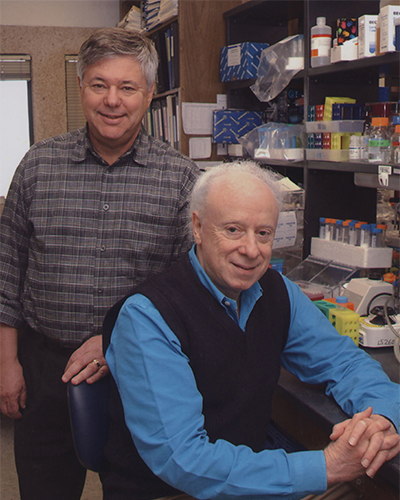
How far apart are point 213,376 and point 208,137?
2.23 m

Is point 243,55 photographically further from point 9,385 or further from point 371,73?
point 9,385

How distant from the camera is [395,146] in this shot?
190cm

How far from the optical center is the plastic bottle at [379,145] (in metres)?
1.94

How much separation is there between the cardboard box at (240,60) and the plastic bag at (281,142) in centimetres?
35

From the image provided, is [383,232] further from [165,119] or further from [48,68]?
[48,68]

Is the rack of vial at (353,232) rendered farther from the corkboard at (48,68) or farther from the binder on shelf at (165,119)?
the corkboard at (48,68)

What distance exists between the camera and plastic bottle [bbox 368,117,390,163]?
1936 mm

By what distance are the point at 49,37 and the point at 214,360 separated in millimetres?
3996

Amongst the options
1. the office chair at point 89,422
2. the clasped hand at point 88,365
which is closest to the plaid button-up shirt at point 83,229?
the clasped hand at point 88,365

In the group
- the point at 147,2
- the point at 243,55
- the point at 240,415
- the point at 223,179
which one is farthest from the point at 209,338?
the point at 147,2

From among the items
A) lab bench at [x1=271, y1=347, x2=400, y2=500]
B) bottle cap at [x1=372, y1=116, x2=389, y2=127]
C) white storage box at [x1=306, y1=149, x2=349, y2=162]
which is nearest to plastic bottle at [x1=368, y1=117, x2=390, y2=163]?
bottle cap at [x1=372, y1=116, x2=389, y2=127]

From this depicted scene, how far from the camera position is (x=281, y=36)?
3072mm

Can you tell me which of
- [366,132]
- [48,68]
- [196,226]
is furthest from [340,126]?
[48,68]

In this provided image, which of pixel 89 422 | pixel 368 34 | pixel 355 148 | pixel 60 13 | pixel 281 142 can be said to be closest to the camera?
pixel 89 422
